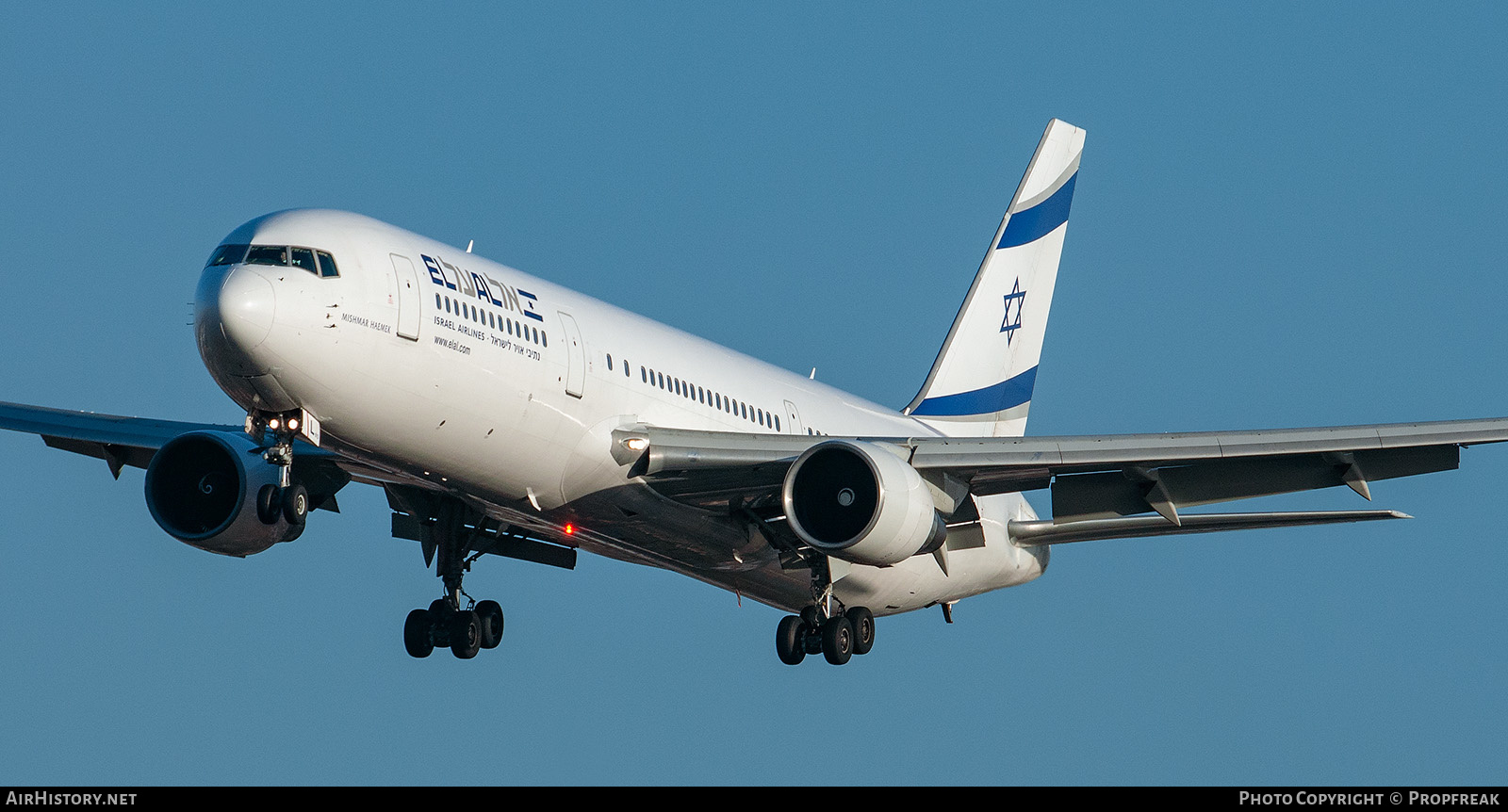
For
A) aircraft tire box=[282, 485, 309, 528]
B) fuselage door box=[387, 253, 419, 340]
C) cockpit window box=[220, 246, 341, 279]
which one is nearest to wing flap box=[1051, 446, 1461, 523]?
fuselage door box=[387, 253, 419, 340]

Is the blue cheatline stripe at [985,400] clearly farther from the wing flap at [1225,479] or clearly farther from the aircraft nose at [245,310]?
the aircraft nose at [245,310]

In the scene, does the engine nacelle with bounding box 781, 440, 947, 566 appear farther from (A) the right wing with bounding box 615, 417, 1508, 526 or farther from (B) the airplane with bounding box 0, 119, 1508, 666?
(A) the right wing with bounding box 615, 417, 1508, 526

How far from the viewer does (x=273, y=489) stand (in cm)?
2539

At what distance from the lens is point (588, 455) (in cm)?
2741

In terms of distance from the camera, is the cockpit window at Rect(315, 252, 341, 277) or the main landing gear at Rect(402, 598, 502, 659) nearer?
the cockpit window at Rect(315, 252, 341, 277)

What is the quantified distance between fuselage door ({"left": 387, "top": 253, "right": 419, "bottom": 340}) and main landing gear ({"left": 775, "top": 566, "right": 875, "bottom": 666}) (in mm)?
9333

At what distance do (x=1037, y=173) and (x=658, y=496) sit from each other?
2064cm

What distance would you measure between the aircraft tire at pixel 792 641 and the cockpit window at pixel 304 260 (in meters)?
11.1

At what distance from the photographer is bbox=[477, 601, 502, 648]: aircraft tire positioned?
3262 cm

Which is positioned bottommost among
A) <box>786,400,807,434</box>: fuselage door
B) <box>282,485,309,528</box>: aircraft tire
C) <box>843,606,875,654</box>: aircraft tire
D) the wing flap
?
<box>282,485,309,528</box>: aircraft tire

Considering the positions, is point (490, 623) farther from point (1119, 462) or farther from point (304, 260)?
point (1119, 462)

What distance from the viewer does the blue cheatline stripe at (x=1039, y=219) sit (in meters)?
44.5
